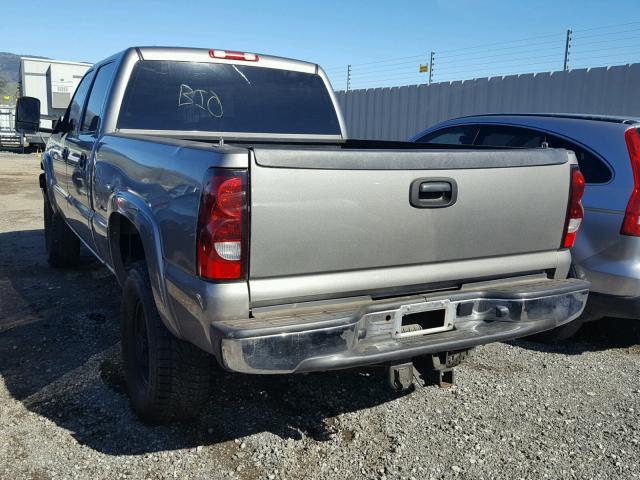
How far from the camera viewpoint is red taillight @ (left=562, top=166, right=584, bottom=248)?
3023mm

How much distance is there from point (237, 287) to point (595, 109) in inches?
390

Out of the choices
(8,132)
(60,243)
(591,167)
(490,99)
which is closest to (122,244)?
(60,243)

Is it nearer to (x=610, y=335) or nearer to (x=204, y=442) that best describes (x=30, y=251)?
(x=204, y=442)

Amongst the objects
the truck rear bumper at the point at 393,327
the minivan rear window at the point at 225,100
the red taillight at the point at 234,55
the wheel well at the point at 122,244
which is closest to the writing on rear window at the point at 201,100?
the minivan rear window at the point at 225,100

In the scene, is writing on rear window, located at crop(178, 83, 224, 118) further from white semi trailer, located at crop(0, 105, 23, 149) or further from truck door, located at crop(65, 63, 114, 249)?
white semi trailer, located at crop(0, 105, 23, 149)

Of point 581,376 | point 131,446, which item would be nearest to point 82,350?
point 131,446

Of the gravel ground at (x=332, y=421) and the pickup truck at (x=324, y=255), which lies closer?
the pickup truck at (x=324, y=255)

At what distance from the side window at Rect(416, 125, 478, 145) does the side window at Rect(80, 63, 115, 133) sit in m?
2.75

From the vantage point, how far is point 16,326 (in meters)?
4.46

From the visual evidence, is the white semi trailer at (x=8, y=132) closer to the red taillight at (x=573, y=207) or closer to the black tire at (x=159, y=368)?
the black tire at (x=159, y=368)

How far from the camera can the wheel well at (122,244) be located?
337cm

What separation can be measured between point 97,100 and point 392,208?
2739 millimetres

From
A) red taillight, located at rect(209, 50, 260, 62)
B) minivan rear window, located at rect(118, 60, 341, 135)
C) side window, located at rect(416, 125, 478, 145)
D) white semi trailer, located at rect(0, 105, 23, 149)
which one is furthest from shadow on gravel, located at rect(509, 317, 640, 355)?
white semi trailer, located at rect(0, 105, 23, 149)

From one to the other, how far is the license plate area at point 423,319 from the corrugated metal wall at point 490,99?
8793mm
